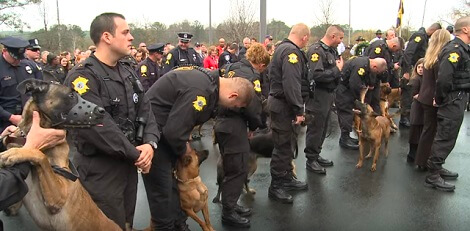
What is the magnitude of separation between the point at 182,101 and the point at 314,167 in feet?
11.2

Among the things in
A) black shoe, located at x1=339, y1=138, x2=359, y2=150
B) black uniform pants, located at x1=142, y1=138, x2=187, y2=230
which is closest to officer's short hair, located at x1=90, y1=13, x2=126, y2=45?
black uniform pants, located at x1=142, y1=138, x2=187, y2=230

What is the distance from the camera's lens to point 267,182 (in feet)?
18.7

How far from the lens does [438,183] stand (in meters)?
5.32

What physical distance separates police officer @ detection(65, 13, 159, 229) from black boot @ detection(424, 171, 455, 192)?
4231 millimetres

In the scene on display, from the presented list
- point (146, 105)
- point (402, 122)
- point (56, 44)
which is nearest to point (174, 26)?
point (56, 44)

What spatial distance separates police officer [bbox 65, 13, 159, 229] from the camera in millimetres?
2559

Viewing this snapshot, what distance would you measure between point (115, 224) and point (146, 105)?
Result: 2.98ft

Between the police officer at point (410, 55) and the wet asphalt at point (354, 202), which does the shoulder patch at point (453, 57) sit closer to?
the wet asphalt at point (354, 202)

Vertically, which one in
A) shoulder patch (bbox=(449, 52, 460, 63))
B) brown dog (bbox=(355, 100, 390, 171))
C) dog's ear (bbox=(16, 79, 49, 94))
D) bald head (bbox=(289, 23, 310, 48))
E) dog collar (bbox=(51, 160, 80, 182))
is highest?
bald head (bbox=(289, 23, 310, 48))

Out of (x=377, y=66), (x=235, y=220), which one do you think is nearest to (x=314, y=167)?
(x=235, y=220)

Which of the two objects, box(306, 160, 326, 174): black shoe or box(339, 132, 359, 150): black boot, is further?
box(339, 132, 359, 150): black boot

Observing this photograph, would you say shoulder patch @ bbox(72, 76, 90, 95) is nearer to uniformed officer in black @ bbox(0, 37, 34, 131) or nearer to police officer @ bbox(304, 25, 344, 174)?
uniformed officer in black @ bbox(0, 37, 34, 131)

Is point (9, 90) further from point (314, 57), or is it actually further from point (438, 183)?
point (438, 183)

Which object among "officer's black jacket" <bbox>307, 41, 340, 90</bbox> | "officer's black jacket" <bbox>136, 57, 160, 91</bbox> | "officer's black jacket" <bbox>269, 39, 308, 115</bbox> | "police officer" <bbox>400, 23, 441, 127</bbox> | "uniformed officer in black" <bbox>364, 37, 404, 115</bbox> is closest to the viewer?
"officer's black jacket" <bbox>269, 39, 308, 115</bbox>
